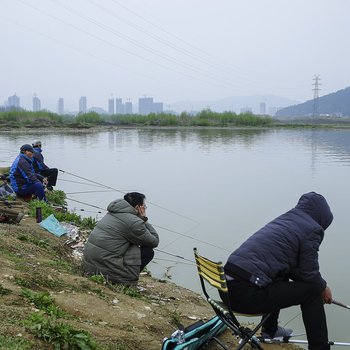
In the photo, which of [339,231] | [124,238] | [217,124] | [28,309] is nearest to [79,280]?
[124,238]

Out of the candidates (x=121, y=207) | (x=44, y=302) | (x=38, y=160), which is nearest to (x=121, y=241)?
(x=121, y=207)

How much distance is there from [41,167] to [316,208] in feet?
28.9

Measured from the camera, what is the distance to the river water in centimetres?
776

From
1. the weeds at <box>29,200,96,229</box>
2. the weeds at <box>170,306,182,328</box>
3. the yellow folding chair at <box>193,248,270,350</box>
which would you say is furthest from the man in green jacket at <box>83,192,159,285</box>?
the weeds at <box>29,200,96,229</box>

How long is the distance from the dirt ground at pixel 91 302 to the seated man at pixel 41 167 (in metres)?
4.79

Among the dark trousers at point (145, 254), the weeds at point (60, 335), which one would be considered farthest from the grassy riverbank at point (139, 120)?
the weeds at point (60, 335)

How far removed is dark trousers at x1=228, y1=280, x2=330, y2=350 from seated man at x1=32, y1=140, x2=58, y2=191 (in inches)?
332

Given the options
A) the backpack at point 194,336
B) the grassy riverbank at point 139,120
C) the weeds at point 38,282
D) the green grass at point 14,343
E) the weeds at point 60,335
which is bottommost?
the backpack at point 194,336

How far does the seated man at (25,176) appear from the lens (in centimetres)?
933

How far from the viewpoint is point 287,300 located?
11.9 ft

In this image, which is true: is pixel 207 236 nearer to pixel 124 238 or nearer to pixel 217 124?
pixel 124 238

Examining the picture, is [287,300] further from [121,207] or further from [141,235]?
[121,207]

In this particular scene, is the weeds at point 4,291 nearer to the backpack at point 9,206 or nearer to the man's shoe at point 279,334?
the man's shoe at point 279,334

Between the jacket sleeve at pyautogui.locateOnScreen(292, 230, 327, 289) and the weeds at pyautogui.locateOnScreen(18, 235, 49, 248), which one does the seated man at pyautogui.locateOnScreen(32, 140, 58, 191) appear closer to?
the weeds at pyautogui.locateOnScreen(18, 235, 49, 248)
